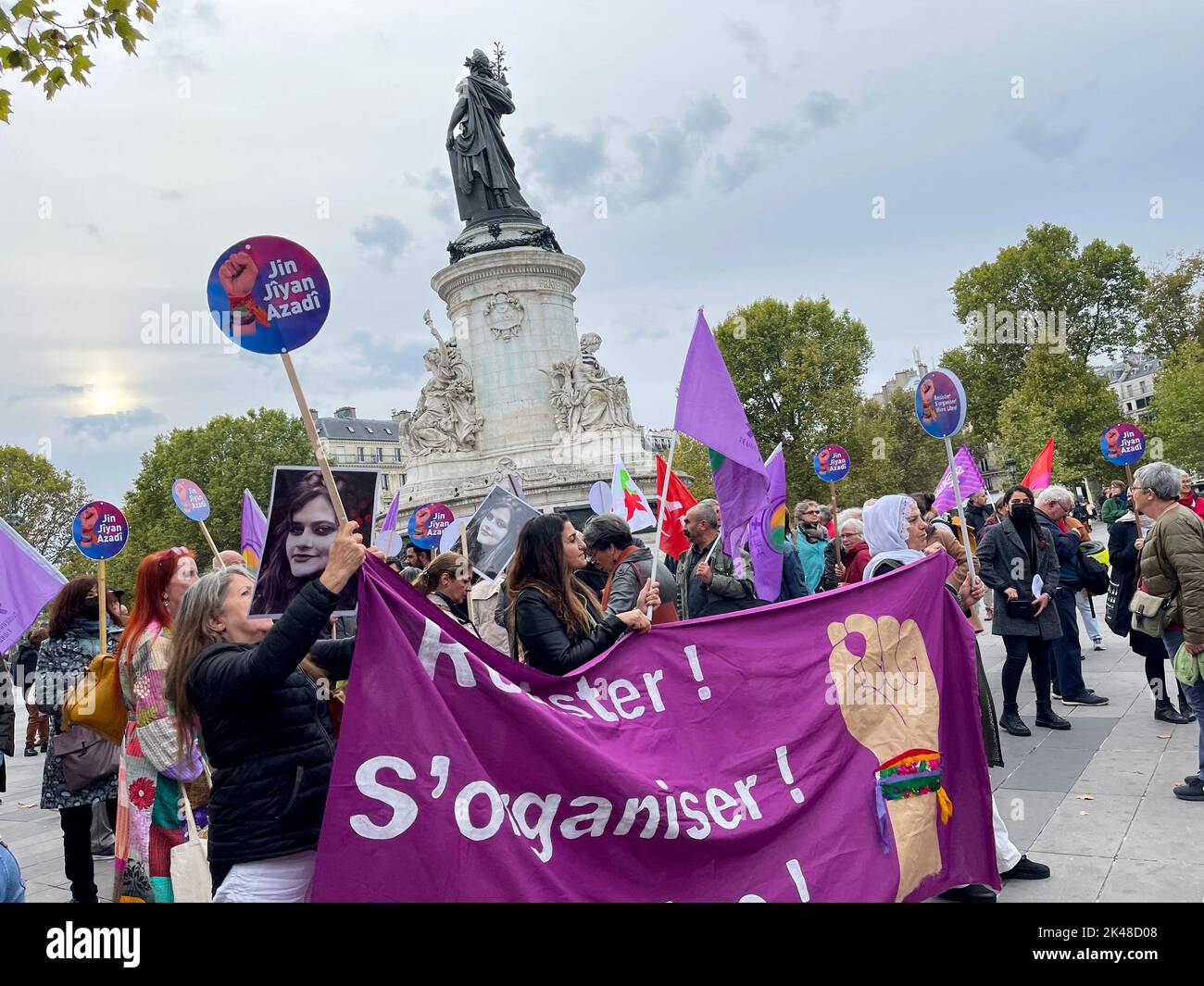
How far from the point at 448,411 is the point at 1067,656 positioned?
21.9 m

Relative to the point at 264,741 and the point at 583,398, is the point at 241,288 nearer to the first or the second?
the point at 264,741

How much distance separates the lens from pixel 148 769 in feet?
13.8

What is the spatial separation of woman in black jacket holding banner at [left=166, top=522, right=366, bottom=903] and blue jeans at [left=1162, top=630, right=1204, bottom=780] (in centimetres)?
518

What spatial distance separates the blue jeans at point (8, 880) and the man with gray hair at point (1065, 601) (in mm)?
7972

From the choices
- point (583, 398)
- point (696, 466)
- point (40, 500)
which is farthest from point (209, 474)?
point (583, 398)

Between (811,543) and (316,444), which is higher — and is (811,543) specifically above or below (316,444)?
below

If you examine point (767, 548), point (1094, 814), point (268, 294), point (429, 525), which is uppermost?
point (268, 294)

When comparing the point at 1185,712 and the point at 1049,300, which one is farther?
the point at 1049,300

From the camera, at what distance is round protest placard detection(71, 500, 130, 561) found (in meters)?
8.41

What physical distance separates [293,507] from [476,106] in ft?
93.9

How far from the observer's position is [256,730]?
303cm

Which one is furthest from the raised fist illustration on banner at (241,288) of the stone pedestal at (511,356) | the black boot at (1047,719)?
the stone pedestal at (511,356)

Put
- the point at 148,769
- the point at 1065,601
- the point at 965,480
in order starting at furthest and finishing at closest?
the point at 965,480
the point at 1065,601
the point at 148,769
